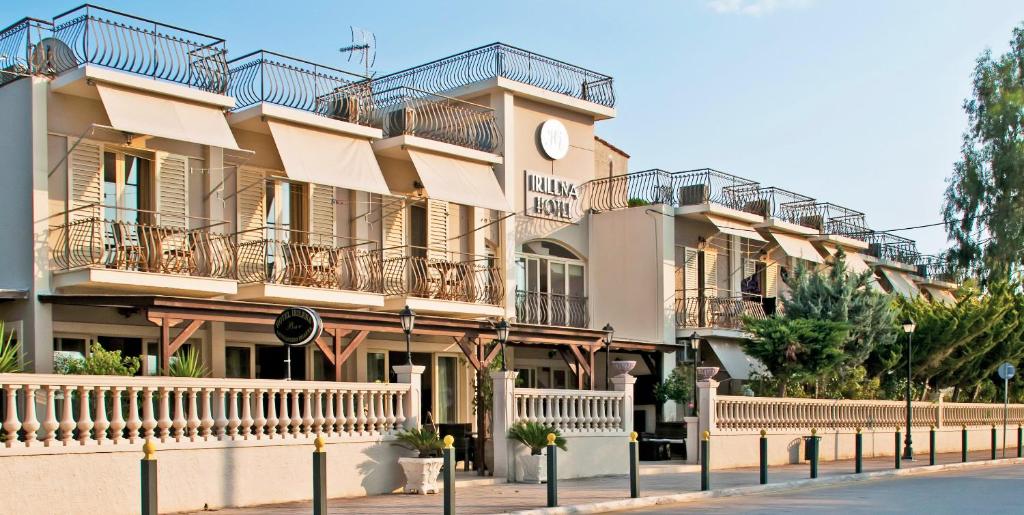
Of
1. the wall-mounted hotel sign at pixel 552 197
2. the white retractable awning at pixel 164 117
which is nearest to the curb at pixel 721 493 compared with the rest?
the white retractable awning at pixel 164 117

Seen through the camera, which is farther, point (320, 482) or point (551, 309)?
point (551, 309)

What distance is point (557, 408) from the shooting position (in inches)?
854

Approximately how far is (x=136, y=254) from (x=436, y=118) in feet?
29.9

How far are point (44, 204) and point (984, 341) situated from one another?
2744cm

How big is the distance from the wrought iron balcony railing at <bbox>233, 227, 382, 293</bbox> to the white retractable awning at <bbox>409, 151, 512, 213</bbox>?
187 cm

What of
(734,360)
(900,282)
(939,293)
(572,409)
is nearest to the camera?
(572,409)

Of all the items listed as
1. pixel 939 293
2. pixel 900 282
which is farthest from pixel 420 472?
pixel 939 293

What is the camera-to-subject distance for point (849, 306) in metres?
30.7

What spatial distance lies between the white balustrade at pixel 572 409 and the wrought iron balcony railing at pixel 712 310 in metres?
9.74

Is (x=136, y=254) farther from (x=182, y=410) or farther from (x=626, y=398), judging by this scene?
(x=626, y=398)

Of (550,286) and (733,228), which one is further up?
(733,228)

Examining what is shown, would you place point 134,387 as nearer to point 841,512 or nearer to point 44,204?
point 44,204

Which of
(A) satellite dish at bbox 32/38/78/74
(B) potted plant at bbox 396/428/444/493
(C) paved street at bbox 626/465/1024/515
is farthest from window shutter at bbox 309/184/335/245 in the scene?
(C) paved street at bbox 626/465/1024/515

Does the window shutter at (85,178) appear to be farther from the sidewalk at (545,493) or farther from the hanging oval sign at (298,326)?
the sidewalk at (545,493)
